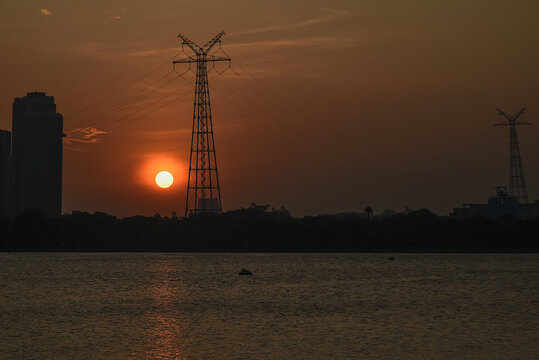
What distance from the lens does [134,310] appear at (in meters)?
110

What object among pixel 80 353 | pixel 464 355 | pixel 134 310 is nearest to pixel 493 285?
pixel 134 310

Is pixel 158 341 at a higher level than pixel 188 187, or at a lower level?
lower

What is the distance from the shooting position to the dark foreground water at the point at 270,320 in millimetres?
70438

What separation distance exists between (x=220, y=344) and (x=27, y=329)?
81.9 ft

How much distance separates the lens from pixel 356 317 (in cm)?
9862

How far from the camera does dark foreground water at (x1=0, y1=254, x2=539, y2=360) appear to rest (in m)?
70.4

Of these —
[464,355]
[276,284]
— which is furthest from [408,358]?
[276,284]

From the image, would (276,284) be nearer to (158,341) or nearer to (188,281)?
(188,281)

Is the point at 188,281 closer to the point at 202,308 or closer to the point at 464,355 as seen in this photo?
the point at 202,308

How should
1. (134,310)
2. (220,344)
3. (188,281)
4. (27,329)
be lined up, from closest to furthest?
(220,344) → (27,329) → (134,310) → (188,281)

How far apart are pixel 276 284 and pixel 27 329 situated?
85378 millimetres

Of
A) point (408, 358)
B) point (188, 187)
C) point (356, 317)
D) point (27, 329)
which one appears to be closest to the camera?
point (408, 358)

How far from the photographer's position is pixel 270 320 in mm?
95125

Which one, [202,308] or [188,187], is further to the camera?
[188,187]
